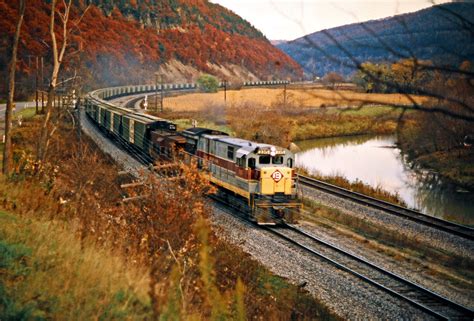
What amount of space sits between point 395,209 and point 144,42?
12243cm

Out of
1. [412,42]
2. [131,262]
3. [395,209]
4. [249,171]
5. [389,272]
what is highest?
[412,42]

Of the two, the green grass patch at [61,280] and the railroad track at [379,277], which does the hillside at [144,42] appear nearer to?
the railroad track at [379,277]

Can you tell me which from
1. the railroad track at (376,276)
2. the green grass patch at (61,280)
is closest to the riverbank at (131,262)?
the green grass patch at (61,280)

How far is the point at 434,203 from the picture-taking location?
35344 mm

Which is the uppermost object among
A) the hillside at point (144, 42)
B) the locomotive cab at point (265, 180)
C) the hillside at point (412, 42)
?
the hillside at point (144, 42)

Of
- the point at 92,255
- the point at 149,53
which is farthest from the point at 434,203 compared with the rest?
the point at 149,53

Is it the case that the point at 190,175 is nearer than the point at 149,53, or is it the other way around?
the point at 190,175

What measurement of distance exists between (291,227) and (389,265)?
567cm

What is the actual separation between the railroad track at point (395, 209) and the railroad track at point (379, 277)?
620cm

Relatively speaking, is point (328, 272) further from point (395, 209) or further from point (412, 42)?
point (412, 42)

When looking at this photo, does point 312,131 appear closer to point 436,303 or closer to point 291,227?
point 291,227

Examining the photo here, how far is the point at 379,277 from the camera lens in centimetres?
1739

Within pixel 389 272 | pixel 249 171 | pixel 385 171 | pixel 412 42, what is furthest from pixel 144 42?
pixel 412 42

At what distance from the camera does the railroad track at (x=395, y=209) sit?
24069 mm
